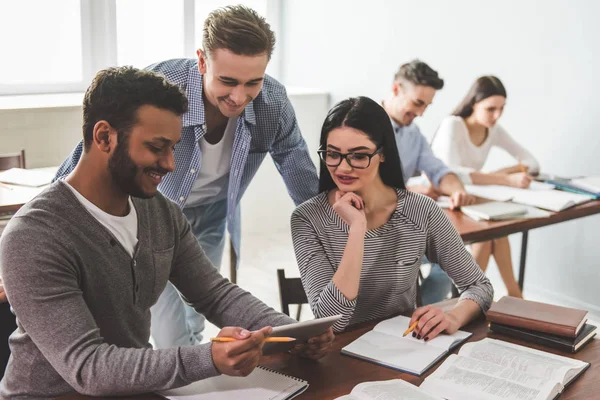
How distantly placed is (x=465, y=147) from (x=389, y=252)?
1.95 meters

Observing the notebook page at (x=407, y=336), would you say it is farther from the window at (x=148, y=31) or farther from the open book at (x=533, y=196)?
the window at (x=148, y=31)

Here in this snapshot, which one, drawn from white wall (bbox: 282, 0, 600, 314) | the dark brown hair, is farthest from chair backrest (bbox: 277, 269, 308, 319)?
white wall (bbox: 282, 0, 600, 314)

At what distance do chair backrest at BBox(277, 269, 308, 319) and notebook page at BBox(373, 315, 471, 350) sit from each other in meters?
0.33

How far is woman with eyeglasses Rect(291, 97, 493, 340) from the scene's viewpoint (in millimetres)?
2047

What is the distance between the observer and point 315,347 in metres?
1.61

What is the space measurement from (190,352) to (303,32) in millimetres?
4739

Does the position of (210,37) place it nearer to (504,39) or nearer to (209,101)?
(209,101)

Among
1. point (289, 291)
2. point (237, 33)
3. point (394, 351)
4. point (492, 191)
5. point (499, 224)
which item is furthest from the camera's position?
point (492, 191)

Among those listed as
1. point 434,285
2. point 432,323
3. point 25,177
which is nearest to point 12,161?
point 25,177

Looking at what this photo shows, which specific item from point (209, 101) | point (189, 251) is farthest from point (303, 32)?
point (189, 251)

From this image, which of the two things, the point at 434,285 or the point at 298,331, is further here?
the point at 434,285

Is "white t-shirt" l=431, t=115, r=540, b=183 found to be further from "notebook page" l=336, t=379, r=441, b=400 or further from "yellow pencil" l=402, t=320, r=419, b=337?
"notebook page" l=336, t=379, r=441, b=400

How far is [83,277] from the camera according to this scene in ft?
4.77

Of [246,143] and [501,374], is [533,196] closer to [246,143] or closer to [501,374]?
[246,143]
